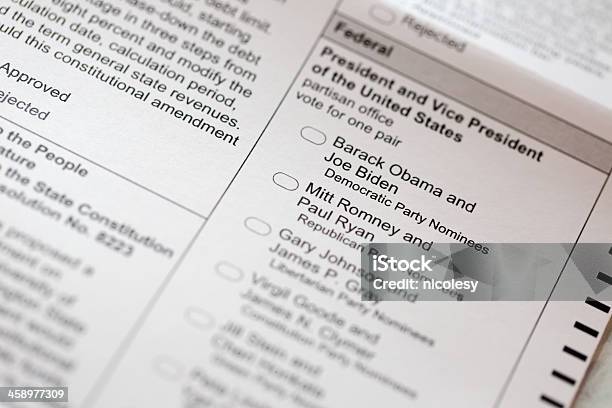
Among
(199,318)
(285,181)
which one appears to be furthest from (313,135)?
(199,318)

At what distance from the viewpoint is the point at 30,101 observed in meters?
0.48

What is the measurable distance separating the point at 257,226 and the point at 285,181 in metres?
0.04

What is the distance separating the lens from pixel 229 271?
0.45 meters

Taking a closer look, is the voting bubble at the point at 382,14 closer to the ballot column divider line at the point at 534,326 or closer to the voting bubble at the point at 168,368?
the ballot column divider line at the point at 534,326

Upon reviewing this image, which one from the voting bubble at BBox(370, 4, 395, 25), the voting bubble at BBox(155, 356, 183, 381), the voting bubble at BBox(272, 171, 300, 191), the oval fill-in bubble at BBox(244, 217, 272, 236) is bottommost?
the voting bubble at BBox(155, 356, 183, 381)

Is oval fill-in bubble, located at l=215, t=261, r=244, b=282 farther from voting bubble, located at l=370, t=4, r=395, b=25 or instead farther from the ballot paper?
voting bubble, located at l=370, t=4, r=395, b=25

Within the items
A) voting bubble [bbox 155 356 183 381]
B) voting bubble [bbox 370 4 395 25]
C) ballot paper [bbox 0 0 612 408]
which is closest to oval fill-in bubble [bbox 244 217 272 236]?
ballot paper [bbox 0 0 612 408]

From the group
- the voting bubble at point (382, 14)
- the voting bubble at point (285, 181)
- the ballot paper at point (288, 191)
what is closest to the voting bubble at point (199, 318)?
the ballot paper at point (288, 191)

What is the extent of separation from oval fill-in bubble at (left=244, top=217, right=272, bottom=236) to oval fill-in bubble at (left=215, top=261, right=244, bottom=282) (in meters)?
0.03

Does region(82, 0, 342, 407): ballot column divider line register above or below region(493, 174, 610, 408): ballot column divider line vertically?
below

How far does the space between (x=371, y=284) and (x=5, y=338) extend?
0.81 feet

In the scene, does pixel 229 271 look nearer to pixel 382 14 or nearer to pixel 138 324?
pixel 138 324

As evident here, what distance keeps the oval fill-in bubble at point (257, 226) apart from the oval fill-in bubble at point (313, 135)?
0.08 meters

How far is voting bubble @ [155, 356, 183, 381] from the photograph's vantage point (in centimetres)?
42
